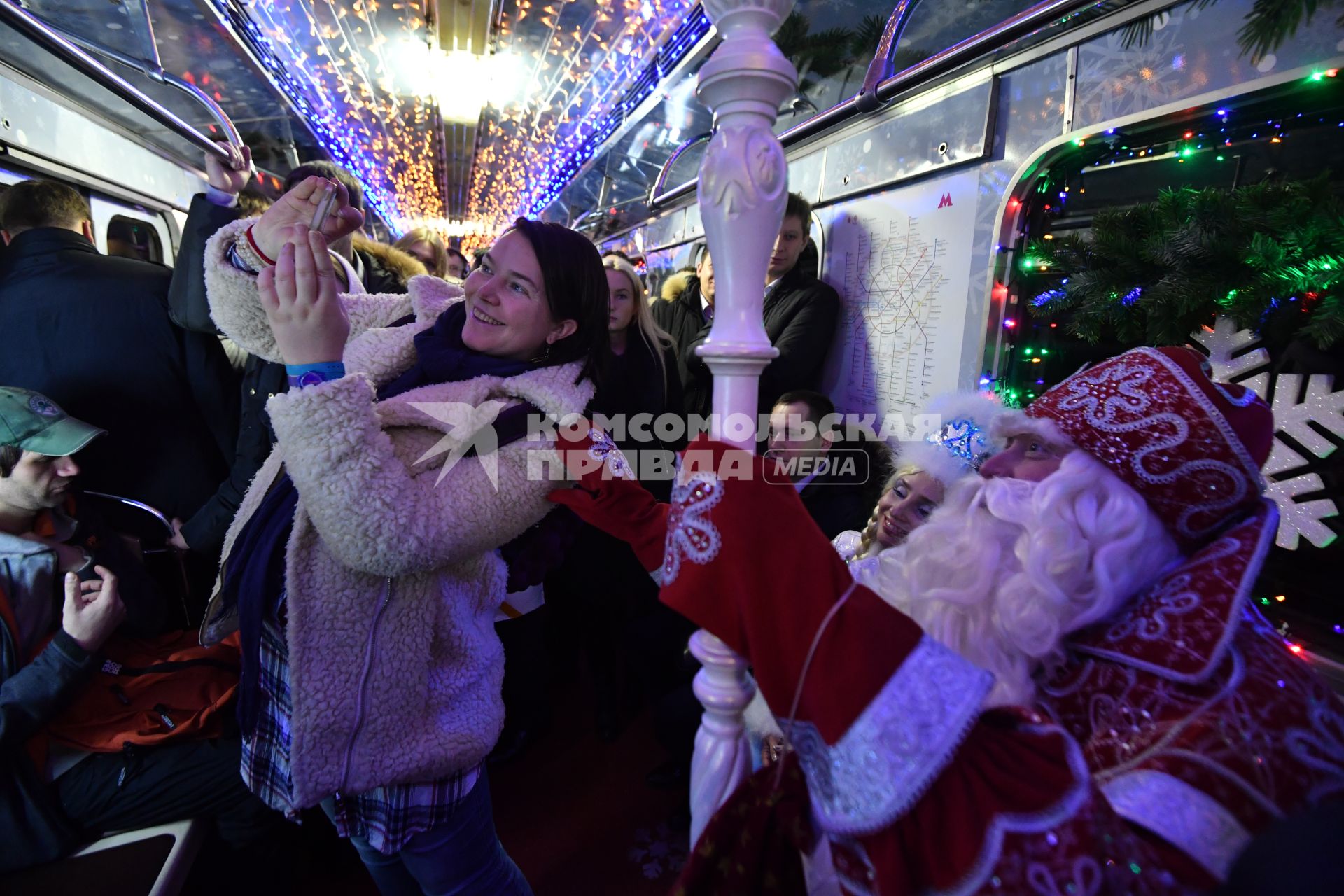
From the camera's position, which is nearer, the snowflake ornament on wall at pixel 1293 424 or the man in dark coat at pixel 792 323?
the snowflake ornament on wall at pixel 1293 424

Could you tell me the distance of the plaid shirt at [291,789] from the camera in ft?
3.26

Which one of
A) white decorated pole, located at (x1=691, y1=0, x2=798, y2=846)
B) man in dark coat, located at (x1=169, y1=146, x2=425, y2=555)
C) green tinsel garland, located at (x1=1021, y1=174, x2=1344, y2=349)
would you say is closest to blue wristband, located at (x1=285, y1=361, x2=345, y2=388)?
man in dark coat, located at (x1=169, y1=146, x2=425, y2=555)

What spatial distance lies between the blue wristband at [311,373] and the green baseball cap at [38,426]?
0.98 m

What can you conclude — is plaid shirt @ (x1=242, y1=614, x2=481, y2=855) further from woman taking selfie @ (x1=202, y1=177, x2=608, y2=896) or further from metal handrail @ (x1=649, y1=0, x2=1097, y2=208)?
metal handrail @ (x1=649, y1=0, x2=1097, y2=208)

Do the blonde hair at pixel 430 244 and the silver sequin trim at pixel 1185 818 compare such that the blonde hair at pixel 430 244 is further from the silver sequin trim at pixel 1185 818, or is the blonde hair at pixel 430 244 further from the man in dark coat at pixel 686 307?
the silver sequin trim at pixel 1185 818

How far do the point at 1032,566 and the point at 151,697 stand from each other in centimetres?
197

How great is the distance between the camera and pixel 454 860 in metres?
1.06

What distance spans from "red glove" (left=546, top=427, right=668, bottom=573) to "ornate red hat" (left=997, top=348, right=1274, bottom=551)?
2.34 feet

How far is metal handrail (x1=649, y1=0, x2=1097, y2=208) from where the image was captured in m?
1.84

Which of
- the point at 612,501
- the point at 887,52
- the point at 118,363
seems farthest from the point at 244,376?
the point at 887,52

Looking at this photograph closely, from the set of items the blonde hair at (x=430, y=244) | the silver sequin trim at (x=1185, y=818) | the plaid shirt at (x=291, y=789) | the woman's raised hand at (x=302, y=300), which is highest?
the blonde hair at (x=430, y=244)

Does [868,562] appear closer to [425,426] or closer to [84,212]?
[425,426]

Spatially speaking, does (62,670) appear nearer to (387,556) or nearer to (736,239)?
(387,556)

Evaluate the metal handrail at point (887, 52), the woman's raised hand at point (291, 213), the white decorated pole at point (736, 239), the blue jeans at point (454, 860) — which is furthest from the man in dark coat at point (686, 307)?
the white decorated pole at point (736, 239)
